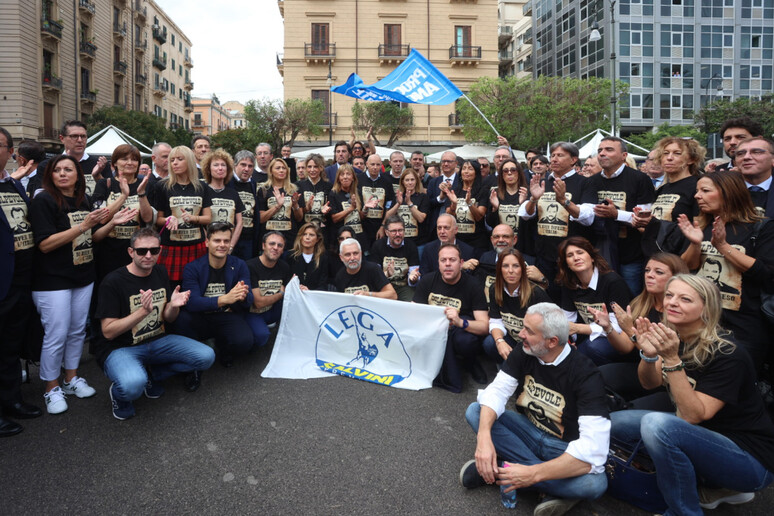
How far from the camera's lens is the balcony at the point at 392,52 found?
34.8 meters

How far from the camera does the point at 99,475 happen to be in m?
3.38

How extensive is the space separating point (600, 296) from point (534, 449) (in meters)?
1.87

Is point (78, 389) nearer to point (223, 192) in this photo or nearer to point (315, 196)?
point (223, 192)

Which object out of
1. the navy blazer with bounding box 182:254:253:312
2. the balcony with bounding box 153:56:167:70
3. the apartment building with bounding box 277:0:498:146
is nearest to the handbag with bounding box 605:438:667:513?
the navy blazer with bounding box 182:254:253:312

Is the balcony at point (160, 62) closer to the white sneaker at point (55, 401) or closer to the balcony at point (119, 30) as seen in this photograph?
the balcony at point (119, 30)

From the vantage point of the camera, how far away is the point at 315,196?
7.11m

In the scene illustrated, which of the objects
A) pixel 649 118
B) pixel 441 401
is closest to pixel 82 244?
pixel 441 401

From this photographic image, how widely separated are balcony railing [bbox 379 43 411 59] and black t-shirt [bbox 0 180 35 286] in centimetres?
3381

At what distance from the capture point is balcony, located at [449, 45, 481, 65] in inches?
1384

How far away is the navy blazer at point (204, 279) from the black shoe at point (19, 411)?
1540mm

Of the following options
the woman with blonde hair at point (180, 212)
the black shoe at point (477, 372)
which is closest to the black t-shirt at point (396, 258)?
the black shoe at point (477, 372)

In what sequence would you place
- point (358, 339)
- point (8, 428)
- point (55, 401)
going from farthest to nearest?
point (358, 339) < point (55, 401) < point (8, 428)

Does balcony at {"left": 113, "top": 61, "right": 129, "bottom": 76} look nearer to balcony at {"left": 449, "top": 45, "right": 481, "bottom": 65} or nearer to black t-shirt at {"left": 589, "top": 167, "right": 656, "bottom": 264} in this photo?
balcony at {"left": 449, "top": 45, "right": 481, "bottom": 65}

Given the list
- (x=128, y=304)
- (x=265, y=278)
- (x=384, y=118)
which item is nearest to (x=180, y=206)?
(x=265, y=278)
